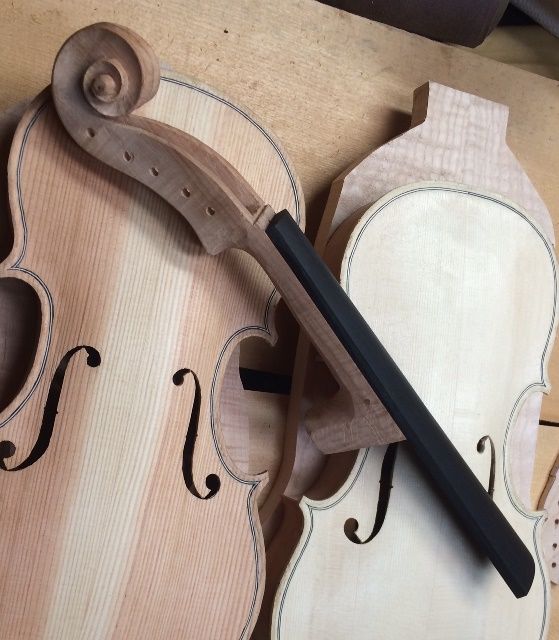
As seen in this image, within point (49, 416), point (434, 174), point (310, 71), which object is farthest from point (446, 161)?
point (49, 416)

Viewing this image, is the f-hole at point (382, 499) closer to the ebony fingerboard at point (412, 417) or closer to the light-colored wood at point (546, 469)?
the ebony fingerboard at point (412, 417)

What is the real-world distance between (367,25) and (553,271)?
464 millimetres

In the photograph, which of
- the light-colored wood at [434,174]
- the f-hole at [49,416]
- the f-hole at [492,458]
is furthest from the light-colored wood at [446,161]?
the f-hole at [49,416]

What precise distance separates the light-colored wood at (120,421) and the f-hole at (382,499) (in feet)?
0.44

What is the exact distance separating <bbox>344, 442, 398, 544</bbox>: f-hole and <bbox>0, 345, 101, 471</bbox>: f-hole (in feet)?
1.26

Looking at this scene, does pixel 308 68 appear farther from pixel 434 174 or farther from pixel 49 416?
pixel 49 416

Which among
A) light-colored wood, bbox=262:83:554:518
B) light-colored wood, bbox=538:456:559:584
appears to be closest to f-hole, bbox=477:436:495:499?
light-colored wood, bbox=262:83:554:518

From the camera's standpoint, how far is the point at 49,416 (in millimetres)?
898

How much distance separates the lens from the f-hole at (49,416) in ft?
2.86

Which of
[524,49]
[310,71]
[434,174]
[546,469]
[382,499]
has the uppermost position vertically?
[524,49]

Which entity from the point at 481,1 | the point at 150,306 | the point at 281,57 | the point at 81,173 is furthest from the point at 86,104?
the point at 481,1

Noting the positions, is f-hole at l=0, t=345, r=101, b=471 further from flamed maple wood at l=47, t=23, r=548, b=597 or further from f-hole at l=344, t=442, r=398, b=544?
f-hole at l=344, t=442, r=398, b=544

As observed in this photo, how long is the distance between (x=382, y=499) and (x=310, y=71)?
62 cm

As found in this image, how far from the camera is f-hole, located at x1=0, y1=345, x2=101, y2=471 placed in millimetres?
873
